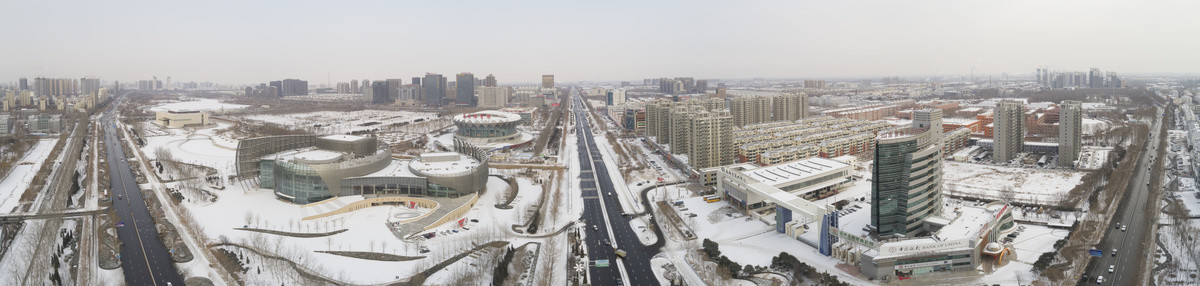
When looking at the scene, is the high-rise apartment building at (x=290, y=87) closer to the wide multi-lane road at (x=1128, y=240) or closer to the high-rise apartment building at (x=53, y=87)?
the high-rise apartment building at (x=53, y=87)

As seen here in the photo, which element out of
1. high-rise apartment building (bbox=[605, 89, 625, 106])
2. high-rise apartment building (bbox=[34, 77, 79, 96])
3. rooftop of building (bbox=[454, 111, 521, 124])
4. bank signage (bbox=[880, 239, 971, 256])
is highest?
high-rise apartment building (bbox=[34, 77, 79, 96])

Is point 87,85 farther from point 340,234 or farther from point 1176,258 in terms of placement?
point 1176,258

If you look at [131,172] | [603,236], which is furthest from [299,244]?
[131,172]

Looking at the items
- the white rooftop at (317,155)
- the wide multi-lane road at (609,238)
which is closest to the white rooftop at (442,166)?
the white rooftop at (317,155)

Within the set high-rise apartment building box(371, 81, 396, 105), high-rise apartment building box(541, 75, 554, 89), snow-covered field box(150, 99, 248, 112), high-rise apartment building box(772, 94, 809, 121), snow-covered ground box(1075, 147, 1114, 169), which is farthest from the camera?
high-rise apartment building box(541, 75, 554, 89)

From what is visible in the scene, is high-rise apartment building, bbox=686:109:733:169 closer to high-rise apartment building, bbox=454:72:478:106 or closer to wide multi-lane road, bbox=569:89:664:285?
wide multi-lane road, bbox=569:89:664:285

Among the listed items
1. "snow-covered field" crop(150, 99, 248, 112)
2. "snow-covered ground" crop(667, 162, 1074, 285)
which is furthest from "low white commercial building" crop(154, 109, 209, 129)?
"snow-covered ground" crop(667, 162, 1074, 285)

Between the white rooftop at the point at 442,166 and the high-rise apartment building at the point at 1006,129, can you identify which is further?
the high-rise apartment building at the point at 1006,129

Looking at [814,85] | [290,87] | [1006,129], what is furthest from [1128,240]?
[290,87]
